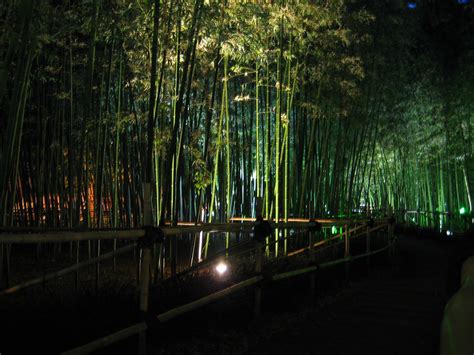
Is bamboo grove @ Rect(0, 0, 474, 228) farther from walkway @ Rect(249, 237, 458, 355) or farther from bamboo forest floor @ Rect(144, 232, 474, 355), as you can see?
walkway @ Rect(249, 237, 458, 355)

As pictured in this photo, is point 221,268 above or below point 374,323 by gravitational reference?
above

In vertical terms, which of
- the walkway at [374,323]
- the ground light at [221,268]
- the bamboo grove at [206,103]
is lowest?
the walkway at [374,323]

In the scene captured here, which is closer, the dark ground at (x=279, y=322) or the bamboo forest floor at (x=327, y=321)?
the dark ground at (x=279, y=322)

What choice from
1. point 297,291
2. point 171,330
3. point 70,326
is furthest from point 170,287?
point 297,291

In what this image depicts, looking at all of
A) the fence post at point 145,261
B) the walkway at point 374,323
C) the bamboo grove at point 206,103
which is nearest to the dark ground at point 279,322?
the walkway at point 374,323

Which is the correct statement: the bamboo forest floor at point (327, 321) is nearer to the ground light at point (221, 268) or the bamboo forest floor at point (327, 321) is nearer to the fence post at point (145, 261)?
the fence post at point (145, 261)

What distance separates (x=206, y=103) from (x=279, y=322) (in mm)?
2966

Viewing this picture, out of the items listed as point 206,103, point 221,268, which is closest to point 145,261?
point 221,268

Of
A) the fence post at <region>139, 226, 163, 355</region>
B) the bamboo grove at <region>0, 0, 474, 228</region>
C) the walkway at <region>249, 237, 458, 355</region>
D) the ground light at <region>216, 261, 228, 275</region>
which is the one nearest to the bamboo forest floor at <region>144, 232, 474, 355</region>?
the walkway at <region>249, 237, 458, 355</region>

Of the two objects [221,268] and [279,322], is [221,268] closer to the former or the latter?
[221,268]

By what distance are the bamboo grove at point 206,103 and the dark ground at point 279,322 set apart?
1.98 ft

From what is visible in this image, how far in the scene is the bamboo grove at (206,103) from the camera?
4.56 meters

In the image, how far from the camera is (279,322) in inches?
146

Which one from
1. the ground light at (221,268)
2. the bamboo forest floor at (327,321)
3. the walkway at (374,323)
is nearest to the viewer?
the bamboo forest floor at (327,321)
